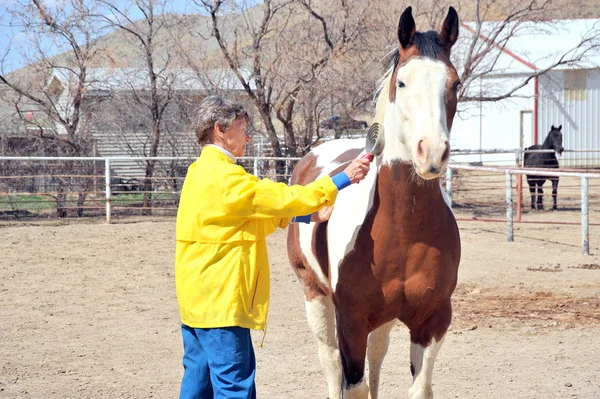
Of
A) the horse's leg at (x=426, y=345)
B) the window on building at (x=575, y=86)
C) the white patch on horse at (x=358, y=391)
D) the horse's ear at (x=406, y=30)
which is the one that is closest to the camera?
the horse's ear at (x=406, y=30)

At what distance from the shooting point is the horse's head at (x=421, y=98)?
103 inches

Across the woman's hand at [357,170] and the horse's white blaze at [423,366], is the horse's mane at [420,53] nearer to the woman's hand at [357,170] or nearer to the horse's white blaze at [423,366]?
the woman's hand at [357,170]

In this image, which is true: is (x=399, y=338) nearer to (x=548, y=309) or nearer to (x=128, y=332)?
(x=548, y=309)

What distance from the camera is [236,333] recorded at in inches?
105

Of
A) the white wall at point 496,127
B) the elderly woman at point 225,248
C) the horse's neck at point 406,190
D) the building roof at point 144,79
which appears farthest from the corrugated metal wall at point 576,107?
the elderly woman at point 225,248

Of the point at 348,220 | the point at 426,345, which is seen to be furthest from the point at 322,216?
the point at 426,345

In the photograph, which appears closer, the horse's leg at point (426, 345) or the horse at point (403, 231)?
the horse at point (403, 231)

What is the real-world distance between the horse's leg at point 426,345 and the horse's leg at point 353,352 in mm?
228

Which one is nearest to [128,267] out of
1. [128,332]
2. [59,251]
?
[59,251]

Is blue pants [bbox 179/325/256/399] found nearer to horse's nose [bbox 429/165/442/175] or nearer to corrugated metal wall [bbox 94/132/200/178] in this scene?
horse's nose [bbox 429/165/442/175]

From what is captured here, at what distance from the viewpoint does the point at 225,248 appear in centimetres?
269

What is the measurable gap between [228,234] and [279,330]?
3.19m

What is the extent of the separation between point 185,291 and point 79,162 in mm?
12153

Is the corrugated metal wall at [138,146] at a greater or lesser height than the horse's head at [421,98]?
greater
